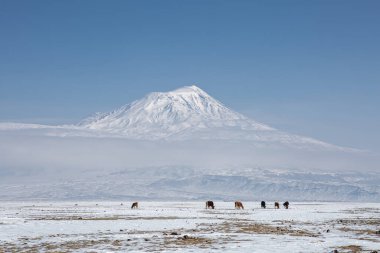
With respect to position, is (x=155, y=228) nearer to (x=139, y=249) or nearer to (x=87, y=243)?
(x=87, y=243)

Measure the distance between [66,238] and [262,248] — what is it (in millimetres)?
10750

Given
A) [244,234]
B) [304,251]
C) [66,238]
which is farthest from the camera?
[244,234]

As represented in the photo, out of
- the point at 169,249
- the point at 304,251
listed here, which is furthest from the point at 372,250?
the point at 169,249

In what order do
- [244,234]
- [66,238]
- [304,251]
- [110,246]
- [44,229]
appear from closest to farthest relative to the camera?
[304,251] → [110,246] → [66,238] → [244,234] → [44,229]

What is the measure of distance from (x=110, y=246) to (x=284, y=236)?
31.8ft

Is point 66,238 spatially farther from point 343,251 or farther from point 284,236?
point 343,251

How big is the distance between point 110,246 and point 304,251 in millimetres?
8609

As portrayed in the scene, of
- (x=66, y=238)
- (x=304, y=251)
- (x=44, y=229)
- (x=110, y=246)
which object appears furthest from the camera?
(x=44, y=229)

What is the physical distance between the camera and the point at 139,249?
23.4m

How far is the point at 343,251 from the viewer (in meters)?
22.4

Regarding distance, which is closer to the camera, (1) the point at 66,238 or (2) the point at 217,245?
(2) the point at 217,245

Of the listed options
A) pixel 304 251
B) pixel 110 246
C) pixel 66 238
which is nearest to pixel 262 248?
pixel 304 251

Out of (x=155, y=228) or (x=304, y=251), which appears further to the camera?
(x=155, y=228)

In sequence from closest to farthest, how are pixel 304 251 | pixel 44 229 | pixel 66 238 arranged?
pixel 304 251 → pixel 66 238 → pixel 44 229
